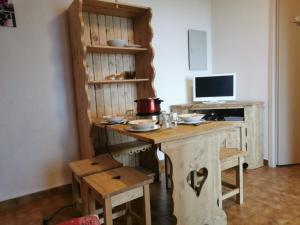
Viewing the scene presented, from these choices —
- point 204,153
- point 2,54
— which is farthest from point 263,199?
point 2,54

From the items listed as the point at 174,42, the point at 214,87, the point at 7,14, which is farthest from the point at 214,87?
the point at 7,14

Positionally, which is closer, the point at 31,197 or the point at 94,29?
the point at 31,197

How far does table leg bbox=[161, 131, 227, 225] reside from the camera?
5.06ft

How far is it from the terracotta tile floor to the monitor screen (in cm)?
106

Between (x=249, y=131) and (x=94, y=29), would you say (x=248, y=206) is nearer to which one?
(x=249, y=131)

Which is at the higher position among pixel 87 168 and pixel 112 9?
pixel 112 9

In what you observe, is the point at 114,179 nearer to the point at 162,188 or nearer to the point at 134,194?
the point at 134,194

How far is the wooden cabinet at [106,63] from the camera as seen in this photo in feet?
7.50

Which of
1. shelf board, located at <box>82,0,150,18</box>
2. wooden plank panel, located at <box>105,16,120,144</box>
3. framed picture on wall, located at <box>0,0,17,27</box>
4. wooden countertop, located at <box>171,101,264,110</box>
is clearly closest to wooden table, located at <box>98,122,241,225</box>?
wooden plank panel, located at <box>105,16,120,144</box>

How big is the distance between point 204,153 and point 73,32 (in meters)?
1.74

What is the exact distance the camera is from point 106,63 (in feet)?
8.61

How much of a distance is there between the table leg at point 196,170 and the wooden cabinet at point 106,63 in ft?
3.40

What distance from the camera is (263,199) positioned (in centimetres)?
217

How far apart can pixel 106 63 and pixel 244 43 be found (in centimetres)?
187
